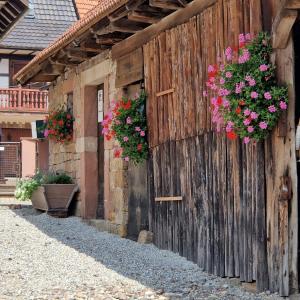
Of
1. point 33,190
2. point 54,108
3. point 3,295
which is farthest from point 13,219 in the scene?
point 3,295

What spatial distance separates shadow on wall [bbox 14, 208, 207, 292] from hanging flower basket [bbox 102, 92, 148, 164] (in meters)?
1.14

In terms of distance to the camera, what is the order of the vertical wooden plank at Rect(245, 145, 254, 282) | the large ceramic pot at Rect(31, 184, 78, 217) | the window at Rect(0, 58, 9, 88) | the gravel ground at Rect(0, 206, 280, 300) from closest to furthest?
the gravel ground at Rect(0, 206, 280, 300), the vertical wooden plank at Rect(245, 145, 254, 282), the large ceramic pot at Rect(31, 184, 78, 217), the window at Rect(0, 58, 9, 88)

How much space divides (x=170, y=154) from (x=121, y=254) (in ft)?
4.33

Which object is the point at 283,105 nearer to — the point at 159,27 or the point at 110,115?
the point at 159,27

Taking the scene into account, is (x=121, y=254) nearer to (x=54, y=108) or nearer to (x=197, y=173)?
(x=197, y=173)

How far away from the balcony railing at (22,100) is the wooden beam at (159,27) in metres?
18.7

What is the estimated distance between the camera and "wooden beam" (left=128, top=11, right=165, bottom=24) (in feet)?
28.2

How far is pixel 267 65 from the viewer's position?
656 centimetres

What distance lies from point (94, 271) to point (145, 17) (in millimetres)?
3056

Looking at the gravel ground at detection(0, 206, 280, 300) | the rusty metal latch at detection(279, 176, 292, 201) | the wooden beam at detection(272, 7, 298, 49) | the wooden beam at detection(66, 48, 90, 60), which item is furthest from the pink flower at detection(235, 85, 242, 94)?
the wooden beam at detection(66, 48, 90, 60)

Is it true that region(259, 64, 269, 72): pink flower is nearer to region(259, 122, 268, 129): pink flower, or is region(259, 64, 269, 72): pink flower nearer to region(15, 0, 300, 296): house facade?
region(15, 0, 300, 296): house facade

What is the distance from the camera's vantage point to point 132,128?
9469mm

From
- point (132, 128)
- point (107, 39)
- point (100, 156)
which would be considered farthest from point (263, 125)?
point (100, 156)

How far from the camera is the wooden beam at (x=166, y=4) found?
816 centimetres
